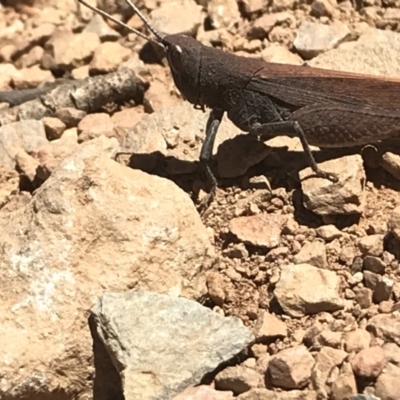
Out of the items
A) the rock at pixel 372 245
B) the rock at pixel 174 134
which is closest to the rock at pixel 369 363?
the rock at pixel 372 245

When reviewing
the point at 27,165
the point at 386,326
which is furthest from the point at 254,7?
the point at 386,326

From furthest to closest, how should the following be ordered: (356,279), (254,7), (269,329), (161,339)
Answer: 1. (254,7)
2. (356,279)
3. (269,329)
4. (161,339)

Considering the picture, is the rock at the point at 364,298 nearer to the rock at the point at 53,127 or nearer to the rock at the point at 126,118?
the rock at the point at 126,118

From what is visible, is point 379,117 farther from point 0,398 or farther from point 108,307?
point 0,398

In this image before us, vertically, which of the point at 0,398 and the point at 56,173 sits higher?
the point at 56,173

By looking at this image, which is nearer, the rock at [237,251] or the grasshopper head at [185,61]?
the rock at [237,251]

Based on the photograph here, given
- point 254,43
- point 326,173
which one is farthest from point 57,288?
point 254,43

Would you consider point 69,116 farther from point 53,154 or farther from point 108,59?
point 108,59
